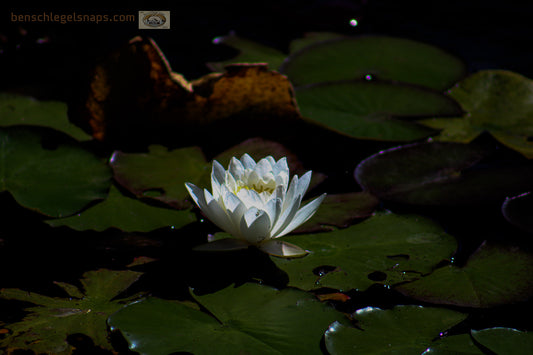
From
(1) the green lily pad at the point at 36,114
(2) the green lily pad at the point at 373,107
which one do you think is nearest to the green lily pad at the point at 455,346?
(2) the green lily pad at the point at 373,107

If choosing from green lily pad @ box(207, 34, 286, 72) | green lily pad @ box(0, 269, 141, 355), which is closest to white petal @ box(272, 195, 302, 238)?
green lily pad @ box(0, 269, 141, 355)

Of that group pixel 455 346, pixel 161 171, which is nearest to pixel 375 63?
pixel 161 171

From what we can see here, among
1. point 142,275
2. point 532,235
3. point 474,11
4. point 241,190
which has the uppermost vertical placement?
point 474,11

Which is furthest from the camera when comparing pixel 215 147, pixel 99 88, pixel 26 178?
pixel 215 147

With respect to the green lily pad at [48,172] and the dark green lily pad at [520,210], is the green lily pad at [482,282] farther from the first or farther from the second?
the green lily pad at [48,172]

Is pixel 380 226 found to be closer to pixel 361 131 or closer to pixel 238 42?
pixel 361 131

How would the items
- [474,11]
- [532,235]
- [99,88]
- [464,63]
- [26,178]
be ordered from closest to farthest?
[532,235] → [26,178] → [99,88] → [464,63] → [474,11]

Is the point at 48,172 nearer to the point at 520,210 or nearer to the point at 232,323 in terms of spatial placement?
the point at 232,323

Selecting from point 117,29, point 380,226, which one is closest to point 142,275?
point 380,226
